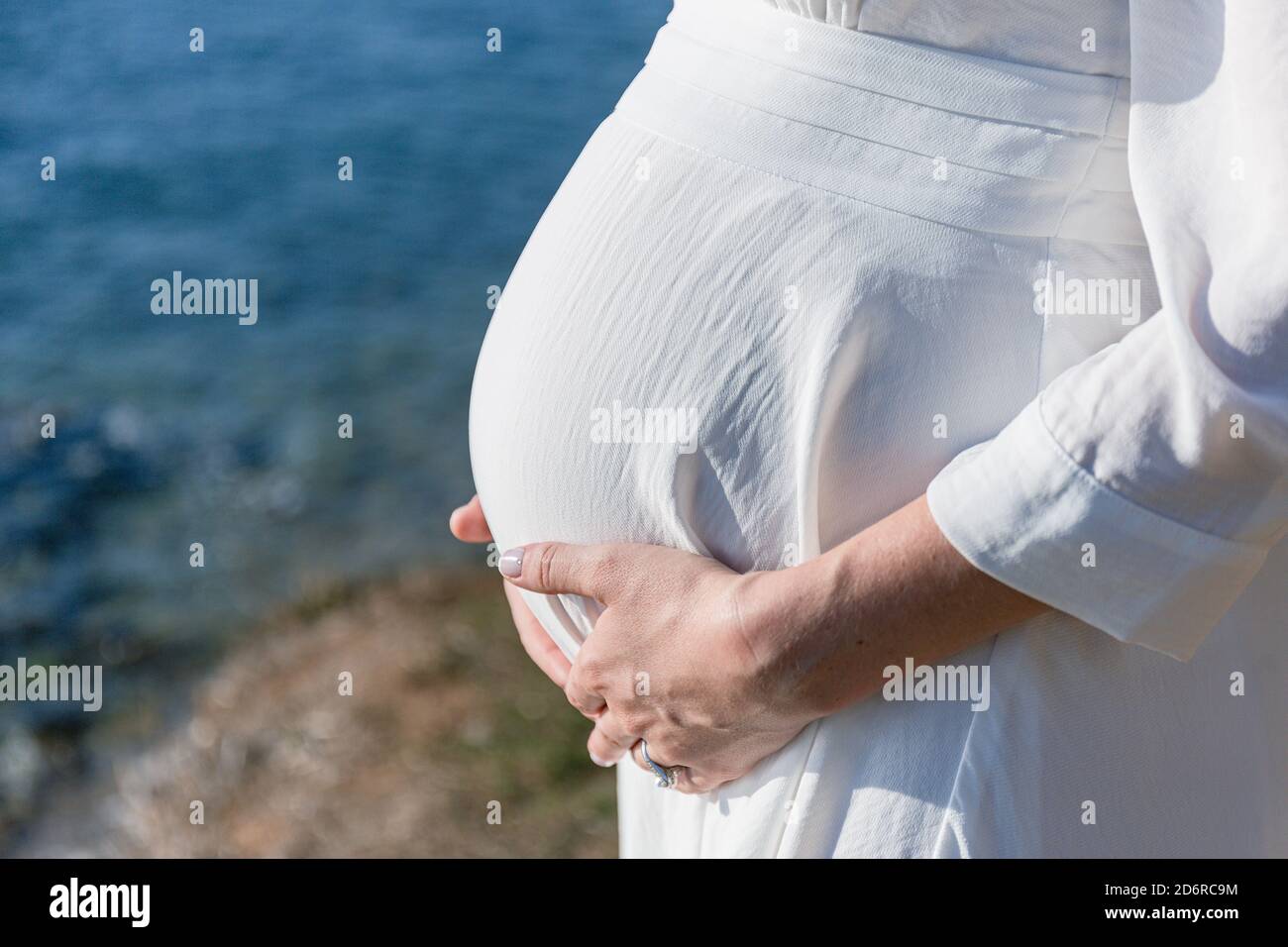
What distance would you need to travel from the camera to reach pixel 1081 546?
1.83 ft

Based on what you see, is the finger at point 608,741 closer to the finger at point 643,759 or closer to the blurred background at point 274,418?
the finger at point 643,759

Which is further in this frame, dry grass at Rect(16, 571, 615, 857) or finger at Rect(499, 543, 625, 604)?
dry grass at Rect(16, 571, 615, 857)

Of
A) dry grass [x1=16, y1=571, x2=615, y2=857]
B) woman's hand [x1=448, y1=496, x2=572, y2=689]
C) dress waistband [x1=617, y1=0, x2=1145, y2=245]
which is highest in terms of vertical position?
dress waistband [x1=617, y1=0, x2=1145, y2=245]

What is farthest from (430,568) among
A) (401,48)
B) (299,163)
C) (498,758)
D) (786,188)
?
(786,188)

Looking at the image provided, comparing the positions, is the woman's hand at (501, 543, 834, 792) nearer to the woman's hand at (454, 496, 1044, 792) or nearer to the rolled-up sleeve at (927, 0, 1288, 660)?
the woman's hand at (454, 496, 1044, 792)

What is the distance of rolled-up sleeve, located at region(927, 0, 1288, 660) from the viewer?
53 cm

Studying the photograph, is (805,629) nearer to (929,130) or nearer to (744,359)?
(744,359)

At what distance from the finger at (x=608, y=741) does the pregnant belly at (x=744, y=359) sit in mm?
120

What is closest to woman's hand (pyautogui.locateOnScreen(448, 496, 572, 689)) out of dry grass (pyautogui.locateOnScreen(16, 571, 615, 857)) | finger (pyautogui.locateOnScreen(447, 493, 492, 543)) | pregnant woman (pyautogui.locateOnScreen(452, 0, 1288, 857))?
finger (pyautogui.locateOnScreen(447, 493, 492, 543))

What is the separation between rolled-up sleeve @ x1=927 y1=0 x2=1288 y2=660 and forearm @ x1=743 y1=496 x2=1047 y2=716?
16mm

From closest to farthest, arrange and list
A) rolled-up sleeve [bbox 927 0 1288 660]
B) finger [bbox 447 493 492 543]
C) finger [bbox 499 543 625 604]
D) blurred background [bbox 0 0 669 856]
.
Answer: rolled-up sleeve [bbox 927 0 1288 660], finger [bbox 499 543 625 604], finger [bbox 447 493 492 543], blurred background [bbox 0 0 669 856]

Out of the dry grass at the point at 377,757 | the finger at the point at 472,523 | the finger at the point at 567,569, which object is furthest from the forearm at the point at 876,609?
the dry grass at the point at 377,757

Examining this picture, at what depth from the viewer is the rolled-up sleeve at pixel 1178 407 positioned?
53 centimetres
